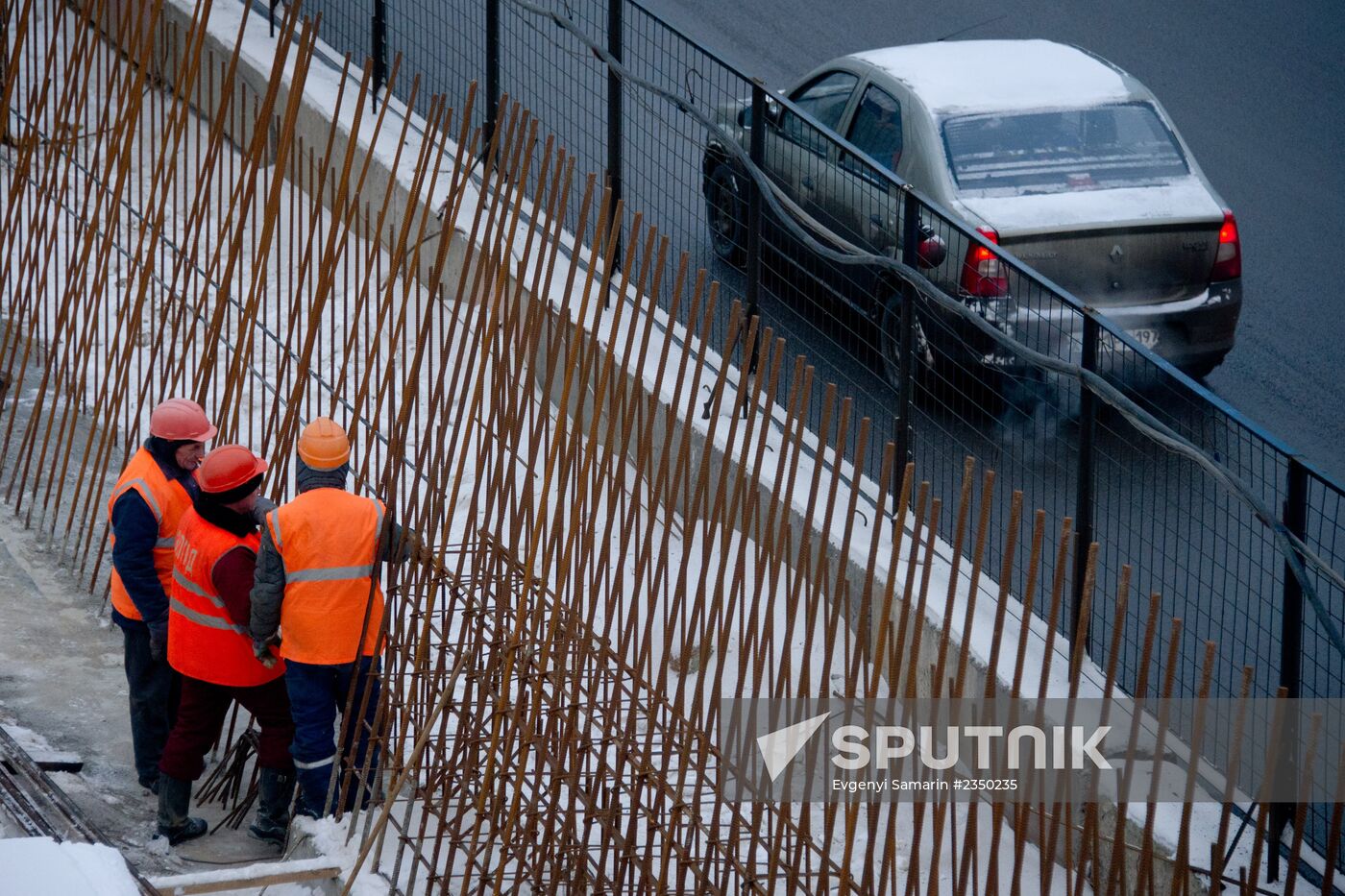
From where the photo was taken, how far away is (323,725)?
594 centimetres

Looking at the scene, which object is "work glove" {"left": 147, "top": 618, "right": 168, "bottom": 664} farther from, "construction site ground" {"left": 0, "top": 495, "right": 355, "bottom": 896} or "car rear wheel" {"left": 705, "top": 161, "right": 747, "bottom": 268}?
"car rear wheel" {"left": 705, "top": 161, "right": 747, "bottom": 268}

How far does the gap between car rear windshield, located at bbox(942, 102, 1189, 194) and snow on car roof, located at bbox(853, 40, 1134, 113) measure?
10cm

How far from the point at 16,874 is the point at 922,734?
3404 mm

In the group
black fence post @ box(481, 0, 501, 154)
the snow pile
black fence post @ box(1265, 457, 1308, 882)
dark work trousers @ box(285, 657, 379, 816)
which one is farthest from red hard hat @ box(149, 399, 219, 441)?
black fence post @ box(1265, 457, 1308, 882)

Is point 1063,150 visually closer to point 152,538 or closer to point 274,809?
point 152,538

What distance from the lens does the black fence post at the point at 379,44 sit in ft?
34.3

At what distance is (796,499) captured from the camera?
24.6 ft

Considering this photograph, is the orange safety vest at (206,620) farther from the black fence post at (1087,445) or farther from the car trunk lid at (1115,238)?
the car trunk lid at (1115,238)

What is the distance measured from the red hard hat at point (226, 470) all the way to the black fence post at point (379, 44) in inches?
192

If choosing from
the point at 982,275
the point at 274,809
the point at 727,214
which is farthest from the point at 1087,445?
the point at 274,809

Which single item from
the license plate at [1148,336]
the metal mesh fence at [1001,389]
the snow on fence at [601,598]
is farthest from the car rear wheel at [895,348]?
the license plate at [1148,336]

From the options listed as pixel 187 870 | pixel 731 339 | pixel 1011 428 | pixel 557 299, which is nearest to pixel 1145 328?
pixel 1011 428

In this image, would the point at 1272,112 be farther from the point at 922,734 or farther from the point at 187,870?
the point at 187,870

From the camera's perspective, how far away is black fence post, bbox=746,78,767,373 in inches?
303
